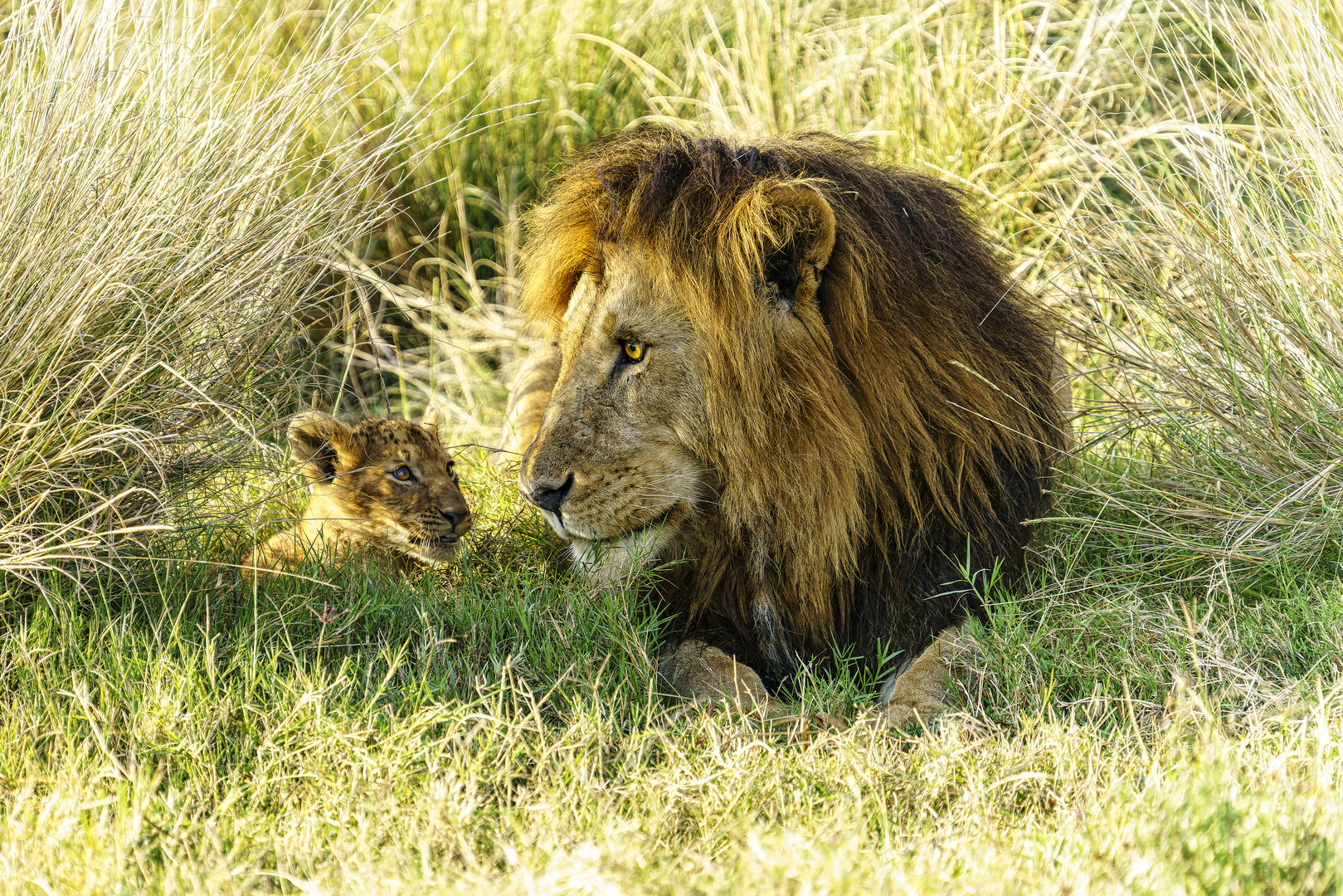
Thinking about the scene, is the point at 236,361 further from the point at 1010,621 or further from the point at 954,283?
the point at 1010,621

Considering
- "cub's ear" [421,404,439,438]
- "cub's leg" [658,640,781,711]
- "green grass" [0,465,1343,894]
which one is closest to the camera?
"green grass" [0,465,1343,894]

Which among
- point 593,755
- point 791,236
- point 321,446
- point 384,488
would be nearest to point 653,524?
point 593,755

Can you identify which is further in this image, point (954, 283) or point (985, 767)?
point (954, 283)

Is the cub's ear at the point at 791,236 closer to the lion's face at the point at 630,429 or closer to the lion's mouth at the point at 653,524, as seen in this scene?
the lion's face at the point at 630,429

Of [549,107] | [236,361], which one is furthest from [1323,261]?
[549,107]

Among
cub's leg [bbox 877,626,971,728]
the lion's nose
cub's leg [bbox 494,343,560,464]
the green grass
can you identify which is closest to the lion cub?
cub's leg [bbox 494,343,560,464]

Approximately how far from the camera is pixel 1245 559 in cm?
337

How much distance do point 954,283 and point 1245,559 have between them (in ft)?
3.65

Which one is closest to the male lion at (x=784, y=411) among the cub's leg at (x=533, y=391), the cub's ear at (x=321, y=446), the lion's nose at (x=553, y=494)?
the lion's nose at (x=553, y=494)

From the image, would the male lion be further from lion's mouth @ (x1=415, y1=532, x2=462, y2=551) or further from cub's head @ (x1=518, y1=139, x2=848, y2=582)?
lion's mouth @ (x1=415, y1=532, x2=462, y2=551)

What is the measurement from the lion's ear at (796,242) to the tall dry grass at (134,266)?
1.37 meters

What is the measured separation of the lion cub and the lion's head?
63 cm

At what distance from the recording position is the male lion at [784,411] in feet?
9.87

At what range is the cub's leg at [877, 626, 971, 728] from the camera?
9.55 feet
